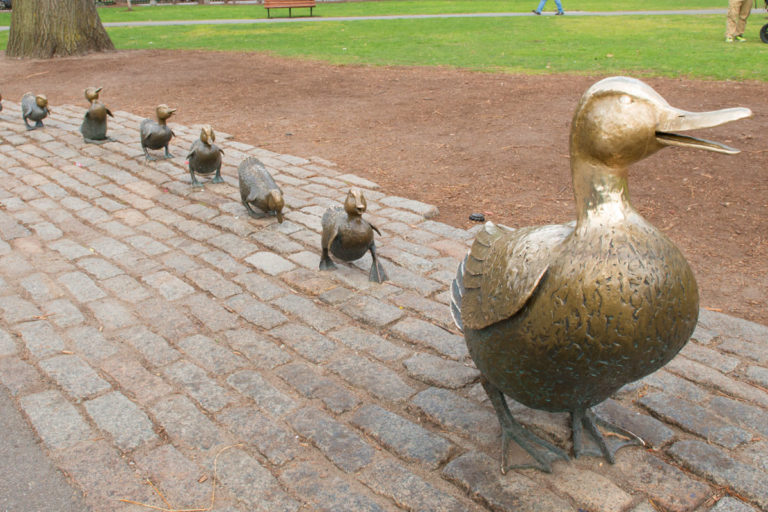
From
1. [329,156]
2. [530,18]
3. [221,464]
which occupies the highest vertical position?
[530,18]

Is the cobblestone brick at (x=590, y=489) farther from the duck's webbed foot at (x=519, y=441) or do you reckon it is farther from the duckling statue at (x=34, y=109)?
the duckling statue at (x=34, y=109)

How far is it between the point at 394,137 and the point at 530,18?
15.3m

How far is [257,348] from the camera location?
3.84 metres

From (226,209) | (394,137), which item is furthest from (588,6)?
(226,209)

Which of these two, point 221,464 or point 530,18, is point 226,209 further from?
point 530,18

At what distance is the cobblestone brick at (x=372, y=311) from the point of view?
162 inches

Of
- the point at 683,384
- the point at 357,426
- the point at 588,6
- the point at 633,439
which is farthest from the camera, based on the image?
the point at 588,6

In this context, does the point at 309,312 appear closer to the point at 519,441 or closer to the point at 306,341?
the point at 306,341

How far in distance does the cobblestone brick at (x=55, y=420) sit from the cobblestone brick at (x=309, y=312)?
144 cm

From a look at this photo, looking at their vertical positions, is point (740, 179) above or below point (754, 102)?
below

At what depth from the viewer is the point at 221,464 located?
115 inches

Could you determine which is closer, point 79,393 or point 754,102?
point 79,393

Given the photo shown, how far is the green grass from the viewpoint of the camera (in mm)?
24766

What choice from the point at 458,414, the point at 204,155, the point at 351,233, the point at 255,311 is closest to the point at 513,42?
the point at 204,155
